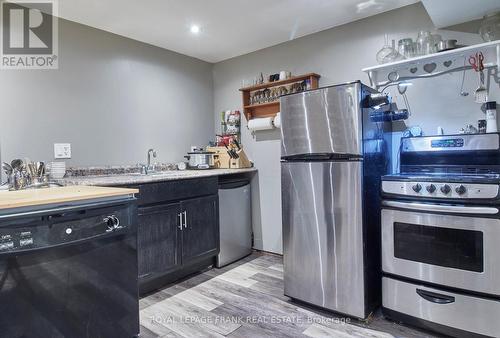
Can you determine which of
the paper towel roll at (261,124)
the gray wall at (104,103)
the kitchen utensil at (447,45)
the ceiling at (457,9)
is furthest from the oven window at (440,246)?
the gray wall at (104,103)

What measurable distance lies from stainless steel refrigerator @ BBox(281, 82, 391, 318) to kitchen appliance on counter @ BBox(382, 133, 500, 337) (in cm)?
16

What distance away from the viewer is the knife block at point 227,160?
10.8 ft

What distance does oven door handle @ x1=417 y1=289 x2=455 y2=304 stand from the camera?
1700 millimetres

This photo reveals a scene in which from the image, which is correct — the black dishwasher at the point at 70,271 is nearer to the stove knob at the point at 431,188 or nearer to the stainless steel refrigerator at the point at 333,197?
the stainless steel refrigerator at the point at 333,197

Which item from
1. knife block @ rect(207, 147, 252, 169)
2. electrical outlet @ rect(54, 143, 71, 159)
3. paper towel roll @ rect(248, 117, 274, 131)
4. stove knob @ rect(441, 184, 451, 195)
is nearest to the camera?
stove knob @ rect(441, 184, 451, 195)

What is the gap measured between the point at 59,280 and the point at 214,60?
301cm

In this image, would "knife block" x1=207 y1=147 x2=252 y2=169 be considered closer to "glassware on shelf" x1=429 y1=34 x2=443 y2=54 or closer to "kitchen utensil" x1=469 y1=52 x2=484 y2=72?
"glassware on shelf" x1=429 y1=34 x2=443 y2=54

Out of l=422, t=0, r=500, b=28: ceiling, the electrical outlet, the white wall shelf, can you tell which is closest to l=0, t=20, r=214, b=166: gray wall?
the electrical outlet

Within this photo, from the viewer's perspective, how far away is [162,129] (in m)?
3.18

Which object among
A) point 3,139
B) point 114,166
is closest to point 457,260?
point 114,166

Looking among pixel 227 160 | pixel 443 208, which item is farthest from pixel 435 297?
pixel 227 160

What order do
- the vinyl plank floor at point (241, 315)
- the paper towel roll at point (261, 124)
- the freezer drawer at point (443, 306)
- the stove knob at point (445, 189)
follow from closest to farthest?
the freezer drawer at point (443, 306) < the stove knob at point (445, 189) < the vinyl plank floor at point (241, 315) < the paper towel roll at point (261, 124)

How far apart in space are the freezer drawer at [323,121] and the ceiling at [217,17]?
825 millimetres

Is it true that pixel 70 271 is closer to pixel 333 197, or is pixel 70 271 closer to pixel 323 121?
pixel 333 197
